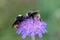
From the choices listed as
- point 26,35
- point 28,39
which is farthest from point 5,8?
point 26,35

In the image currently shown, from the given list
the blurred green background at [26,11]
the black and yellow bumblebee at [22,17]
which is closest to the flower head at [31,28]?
the black and yellow bumblebee at [22,17]

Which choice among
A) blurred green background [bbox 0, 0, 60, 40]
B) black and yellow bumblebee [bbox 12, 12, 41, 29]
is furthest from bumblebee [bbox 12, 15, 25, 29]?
blurred green background [bbox 0, 0, 60, 40]

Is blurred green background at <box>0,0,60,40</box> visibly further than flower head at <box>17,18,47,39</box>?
Yes

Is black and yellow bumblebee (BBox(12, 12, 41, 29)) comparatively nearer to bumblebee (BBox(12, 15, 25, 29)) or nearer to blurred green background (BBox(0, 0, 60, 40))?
bumblebee (BBox(12, 15, 25, 29))

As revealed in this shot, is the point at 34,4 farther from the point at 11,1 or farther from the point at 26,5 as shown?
the point at 11,1

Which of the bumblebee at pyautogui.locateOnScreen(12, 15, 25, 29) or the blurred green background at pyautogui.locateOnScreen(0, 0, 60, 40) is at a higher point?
the blurred green background at pyautogui.locateOnScreen(0, 0, 60, 40)

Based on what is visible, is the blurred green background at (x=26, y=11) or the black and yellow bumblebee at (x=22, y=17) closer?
the black and yellow bumblebee at (x=22, y=17)

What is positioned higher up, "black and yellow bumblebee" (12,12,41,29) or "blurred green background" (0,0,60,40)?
"blurred green background" (0,0,60,40)

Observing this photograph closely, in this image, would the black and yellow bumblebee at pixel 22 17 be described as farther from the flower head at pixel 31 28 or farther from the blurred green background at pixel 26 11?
the blurred green background at pixel 26 11

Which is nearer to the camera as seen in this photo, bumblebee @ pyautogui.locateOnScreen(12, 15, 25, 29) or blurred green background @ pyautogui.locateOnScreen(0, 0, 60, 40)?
bumblebee @ pyautogui.locateOnScreen(12, 15, 25, 29)
